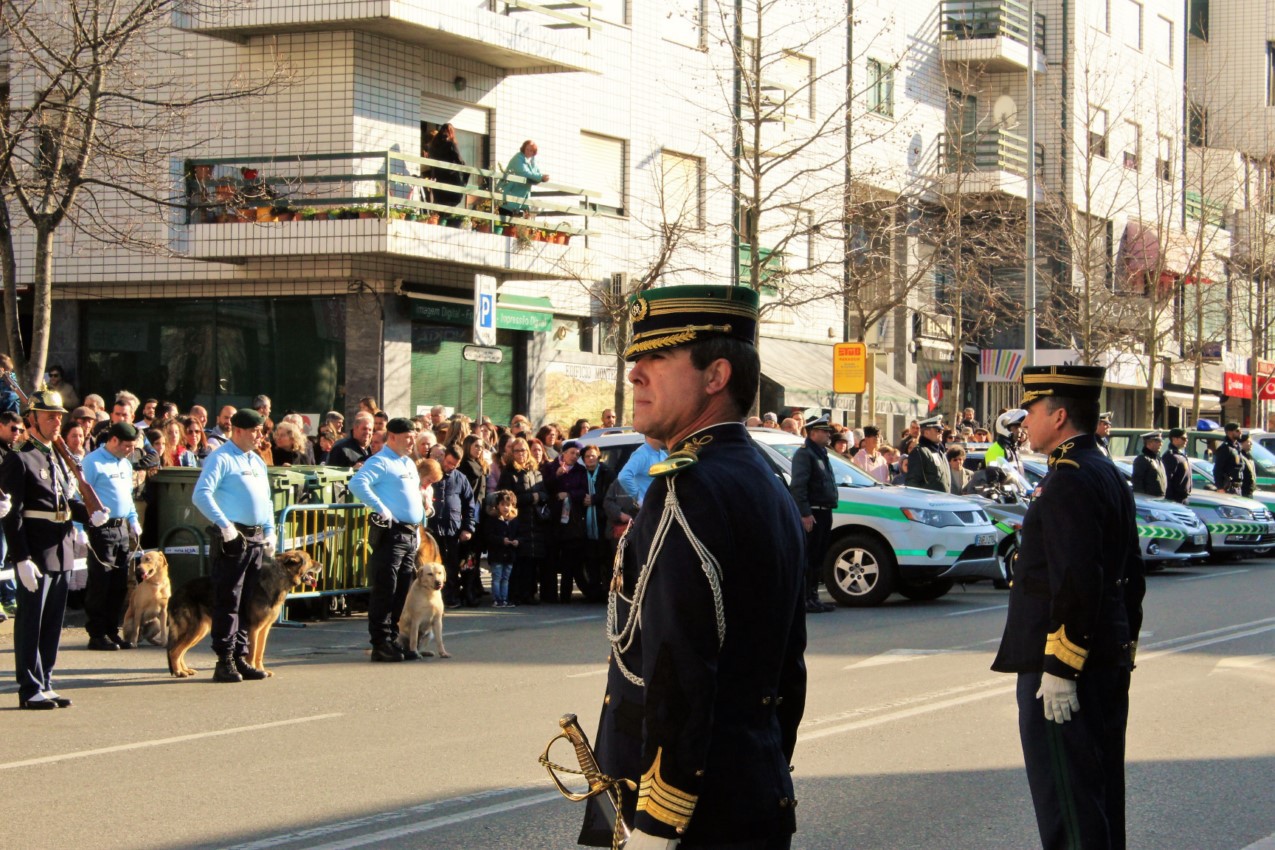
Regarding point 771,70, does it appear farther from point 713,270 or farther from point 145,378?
point 145,378

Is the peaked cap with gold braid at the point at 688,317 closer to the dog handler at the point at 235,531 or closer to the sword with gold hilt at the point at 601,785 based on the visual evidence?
the sword with gold hilt at the point at 601,785

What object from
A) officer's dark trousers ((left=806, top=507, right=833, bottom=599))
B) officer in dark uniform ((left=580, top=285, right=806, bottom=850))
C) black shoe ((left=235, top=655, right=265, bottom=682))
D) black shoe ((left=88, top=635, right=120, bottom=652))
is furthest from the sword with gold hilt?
officer's dark trousers ((left=806, top=507, right=833, bottom=599))

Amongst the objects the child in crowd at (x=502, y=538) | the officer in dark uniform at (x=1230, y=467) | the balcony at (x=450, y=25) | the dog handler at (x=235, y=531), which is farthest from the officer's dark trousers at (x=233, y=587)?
the officer in dark uniform at (x=1230, y=467)

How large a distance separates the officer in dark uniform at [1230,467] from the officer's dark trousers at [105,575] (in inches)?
704

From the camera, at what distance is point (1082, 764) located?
536cm

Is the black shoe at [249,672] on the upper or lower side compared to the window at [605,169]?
lower

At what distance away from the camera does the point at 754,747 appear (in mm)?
3529

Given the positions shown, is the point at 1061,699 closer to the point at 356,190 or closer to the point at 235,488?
the point at 235,488

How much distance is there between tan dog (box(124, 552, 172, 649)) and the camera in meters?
13.6

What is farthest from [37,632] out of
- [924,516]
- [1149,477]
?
[1149,477]

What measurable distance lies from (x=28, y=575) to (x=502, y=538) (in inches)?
269

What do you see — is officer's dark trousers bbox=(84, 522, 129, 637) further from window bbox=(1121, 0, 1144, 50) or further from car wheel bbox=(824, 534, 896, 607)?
window bbox=(1121, 0, 1144, 50)

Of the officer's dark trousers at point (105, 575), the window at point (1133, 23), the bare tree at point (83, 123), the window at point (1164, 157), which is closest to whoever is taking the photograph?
the officer's dark trousers at point (105, 575)

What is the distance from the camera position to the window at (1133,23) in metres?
46.8
